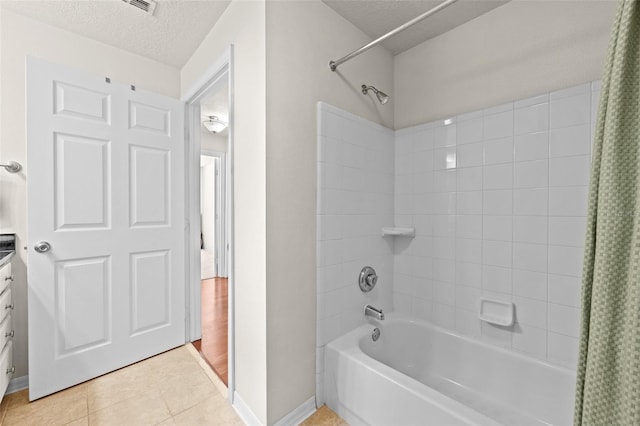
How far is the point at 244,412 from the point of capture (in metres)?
1.49

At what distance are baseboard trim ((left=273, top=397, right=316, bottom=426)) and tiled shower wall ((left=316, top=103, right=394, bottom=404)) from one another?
0.17 ft

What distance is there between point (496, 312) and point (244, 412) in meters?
1.55

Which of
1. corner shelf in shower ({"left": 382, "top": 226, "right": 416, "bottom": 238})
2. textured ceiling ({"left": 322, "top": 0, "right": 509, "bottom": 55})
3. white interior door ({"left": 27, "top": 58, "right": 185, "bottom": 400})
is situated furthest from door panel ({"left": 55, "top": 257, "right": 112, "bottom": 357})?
textured ceiling ({"left": 322, "top": 0, "right": 509, "bottom": 55})

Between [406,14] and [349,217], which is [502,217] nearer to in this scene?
[349,217]

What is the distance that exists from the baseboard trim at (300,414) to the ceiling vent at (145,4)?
7.91ft

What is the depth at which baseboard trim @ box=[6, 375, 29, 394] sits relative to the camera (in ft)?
5.54

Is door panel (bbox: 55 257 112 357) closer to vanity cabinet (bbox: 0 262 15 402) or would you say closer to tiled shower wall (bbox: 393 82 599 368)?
vanity cabinet (bbox: 0 262 15 402)

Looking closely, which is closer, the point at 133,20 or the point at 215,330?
the point at 133,20

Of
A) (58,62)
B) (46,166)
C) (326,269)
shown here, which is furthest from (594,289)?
(58,62)

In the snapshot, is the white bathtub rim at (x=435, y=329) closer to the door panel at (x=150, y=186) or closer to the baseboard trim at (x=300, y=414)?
the baseboard trim at (x=300, y=414)

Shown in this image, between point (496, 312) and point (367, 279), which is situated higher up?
point (367, 279)

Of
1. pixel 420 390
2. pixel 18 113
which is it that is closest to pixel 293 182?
pixel 420 390

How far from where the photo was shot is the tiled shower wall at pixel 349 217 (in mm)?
1584

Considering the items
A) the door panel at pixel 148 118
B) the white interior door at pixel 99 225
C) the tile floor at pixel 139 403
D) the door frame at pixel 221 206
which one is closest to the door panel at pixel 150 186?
the white interior door at pixel 99 225
